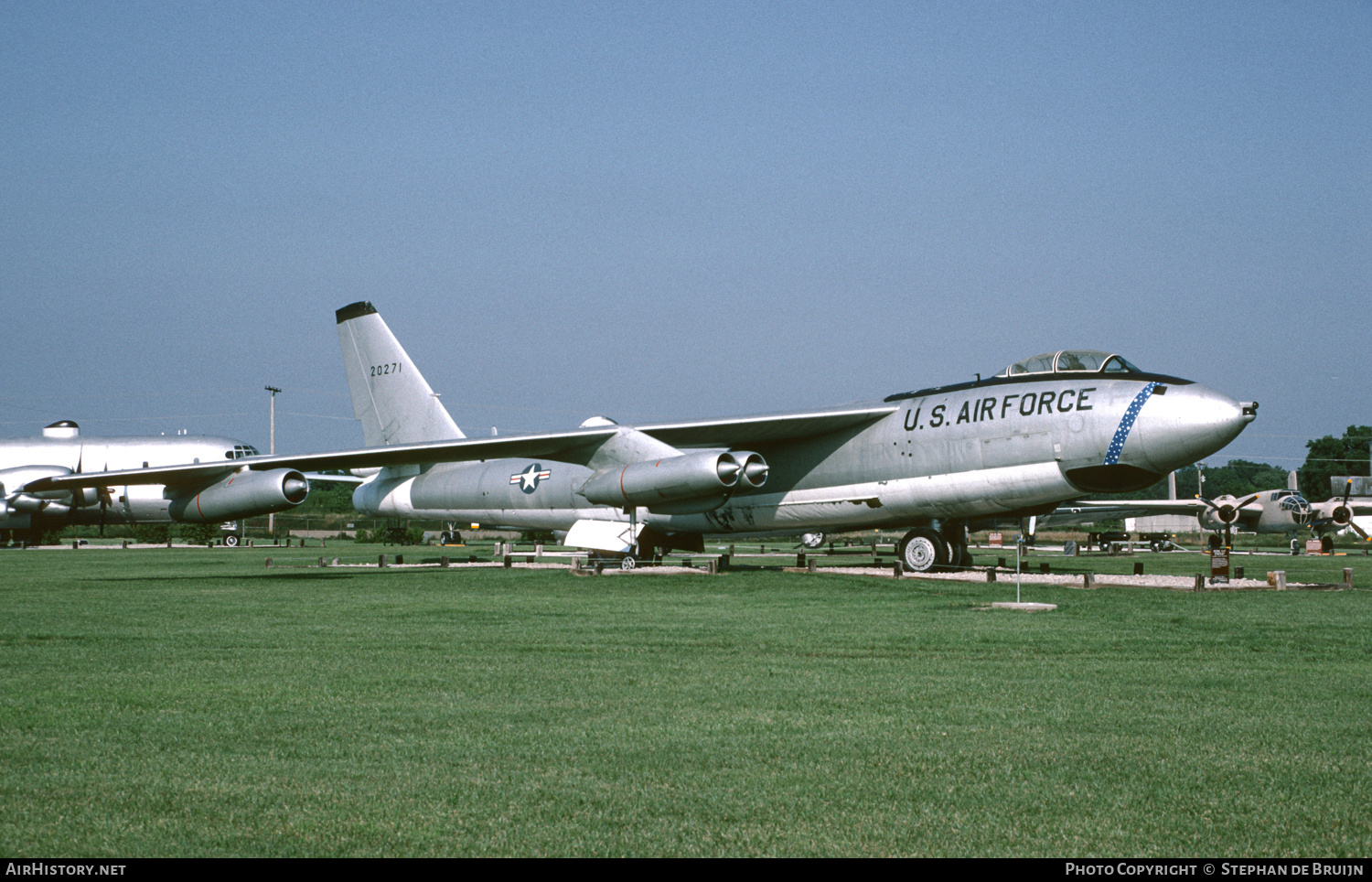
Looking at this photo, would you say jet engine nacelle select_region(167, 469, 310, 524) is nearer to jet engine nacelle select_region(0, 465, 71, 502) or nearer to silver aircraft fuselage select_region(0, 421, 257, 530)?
silver aircraft fuselage select_region(0, 421, 257, 530)

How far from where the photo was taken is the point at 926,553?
24.0 m

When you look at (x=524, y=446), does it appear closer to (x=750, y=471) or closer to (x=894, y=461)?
(x=750, y=471)

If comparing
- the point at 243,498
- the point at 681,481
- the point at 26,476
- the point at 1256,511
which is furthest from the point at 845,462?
the point at 26,476

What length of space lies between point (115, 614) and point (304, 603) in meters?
2.64

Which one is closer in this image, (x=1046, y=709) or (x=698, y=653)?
(x=1046, y=709)

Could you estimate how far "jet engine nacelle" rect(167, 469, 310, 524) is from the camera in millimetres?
24266

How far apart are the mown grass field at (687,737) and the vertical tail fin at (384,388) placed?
701 inches

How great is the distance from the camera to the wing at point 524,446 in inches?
948

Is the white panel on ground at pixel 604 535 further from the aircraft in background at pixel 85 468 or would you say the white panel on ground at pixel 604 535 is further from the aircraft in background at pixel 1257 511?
the aircraft in background at pixel 1257 511

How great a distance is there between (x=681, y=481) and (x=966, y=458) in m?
5.48

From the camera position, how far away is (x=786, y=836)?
14.5 ft

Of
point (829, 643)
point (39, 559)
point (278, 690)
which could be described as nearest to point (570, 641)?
point (829, 643)

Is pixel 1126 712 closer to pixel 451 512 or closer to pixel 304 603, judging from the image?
pixel 304 603

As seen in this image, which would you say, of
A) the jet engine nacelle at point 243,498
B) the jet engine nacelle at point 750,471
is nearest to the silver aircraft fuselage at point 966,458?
the jet engine nacelle at point 750,471
